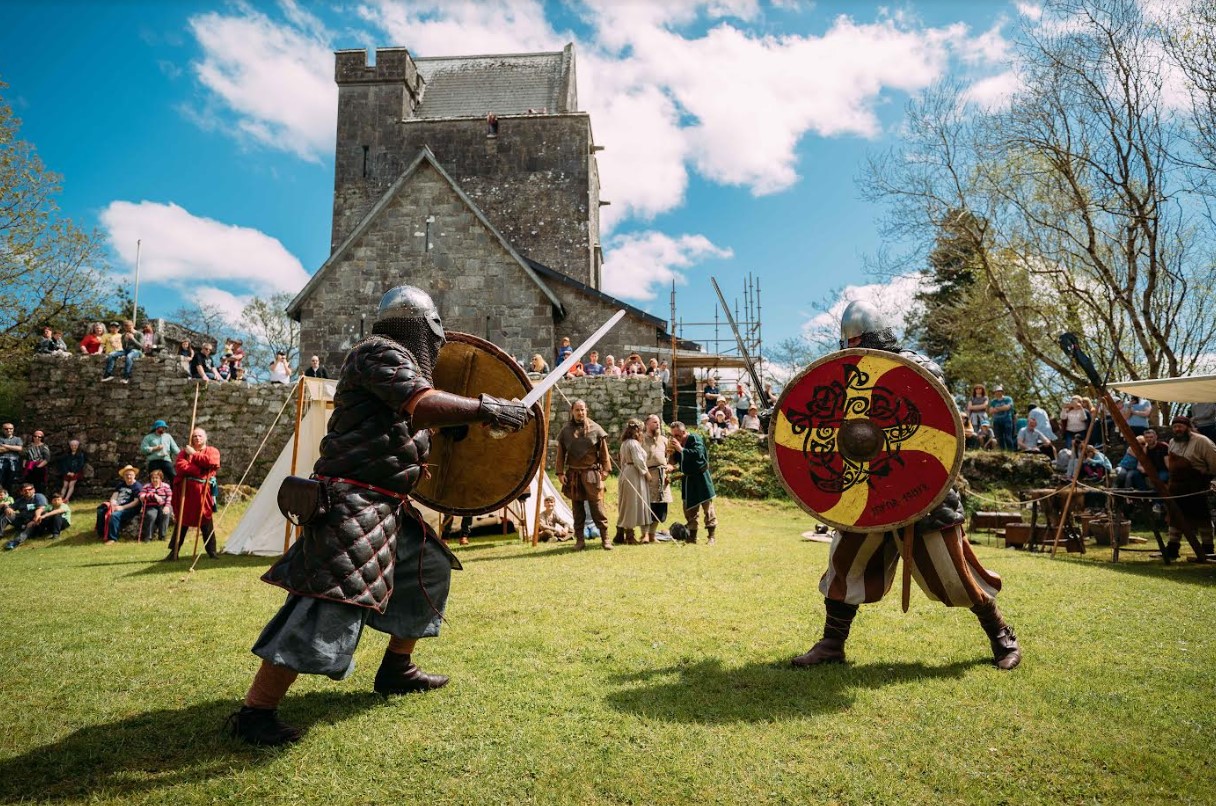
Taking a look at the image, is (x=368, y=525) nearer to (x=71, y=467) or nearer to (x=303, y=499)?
(x=303, y=499)

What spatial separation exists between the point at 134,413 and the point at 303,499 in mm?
15689

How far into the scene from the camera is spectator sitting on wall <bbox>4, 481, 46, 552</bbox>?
1162 cm

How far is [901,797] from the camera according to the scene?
2.35 meters

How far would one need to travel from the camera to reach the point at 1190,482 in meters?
8.41

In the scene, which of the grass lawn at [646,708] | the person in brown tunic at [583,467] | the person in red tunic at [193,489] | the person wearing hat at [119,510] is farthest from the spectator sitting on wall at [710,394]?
the grass lawn at [646,708]

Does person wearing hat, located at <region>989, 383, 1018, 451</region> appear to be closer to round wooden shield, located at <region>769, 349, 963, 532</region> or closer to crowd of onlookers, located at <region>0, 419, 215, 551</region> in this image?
round wooden shield, located at <region>769, 349, 963, 532</region>

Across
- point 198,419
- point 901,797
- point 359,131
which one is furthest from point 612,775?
point 359,131

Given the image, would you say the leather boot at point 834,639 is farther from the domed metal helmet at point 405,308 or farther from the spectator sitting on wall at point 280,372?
the spectator sitting on wall at point 280,372

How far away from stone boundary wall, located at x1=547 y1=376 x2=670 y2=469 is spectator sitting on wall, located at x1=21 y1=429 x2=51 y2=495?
10.0 meters

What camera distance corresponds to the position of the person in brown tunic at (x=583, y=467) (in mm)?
8938

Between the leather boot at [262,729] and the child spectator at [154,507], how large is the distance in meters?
10.3

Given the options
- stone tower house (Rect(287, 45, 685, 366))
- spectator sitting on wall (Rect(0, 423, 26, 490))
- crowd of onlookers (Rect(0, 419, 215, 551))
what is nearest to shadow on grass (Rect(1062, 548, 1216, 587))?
stone tower house (Rect(287, 45, 685, 366))

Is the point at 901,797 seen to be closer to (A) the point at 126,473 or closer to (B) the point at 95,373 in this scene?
(A) the point at 126,473

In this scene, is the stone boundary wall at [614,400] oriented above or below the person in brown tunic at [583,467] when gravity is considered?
above
